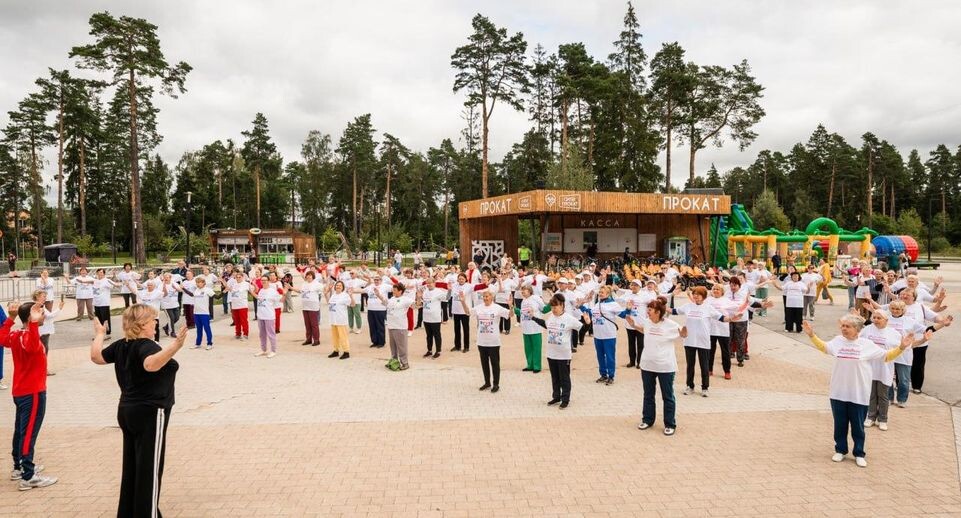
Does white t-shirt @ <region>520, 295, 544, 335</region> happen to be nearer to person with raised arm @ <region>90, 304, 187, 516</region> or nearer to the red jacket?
person with raised arm @ <region>90, 304, 187, 516</region>

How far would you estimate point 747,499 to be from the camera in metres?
5.00

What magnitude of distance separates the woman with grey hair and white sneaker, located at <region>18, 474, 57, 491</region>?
25.7 feet

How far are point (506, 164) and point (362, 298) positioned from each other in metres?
60.8

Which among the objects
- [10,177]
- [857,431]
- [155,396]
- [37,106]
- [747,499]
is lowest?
→ [747,499]

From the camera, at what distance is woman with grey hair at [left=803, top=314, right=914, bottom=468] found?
18.6 ft

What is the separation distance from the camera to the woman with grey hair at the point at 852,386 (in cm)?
566

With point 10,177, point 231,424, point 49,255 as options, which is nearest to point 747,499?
point 231,424

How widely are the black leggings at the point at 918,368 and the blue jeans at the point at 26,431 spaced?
11007 millimetres

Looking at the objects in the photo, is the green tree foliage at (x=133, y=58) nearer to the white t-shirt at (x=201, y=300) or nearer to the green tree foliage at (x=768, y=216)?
the white t-shirt at (x=201, y=300)

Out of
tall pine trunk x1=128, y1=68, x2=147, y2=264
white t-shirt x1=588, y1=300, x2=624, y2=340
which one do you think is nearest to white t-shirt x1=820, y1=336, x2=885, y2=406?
white t-shirt x1=588, y1=300, x2=624, y2=340

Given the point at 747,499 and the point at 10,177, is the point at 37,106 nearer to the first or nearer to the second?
the point at 10,177

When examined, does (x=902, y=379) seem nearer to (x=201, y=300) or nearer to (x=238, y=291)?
(x=238, y=291)

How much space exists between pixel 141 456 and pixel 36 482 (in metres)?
2.22

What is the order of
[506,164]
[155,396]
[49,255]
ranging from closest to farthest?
[155,396], [49,255], [506,164]
